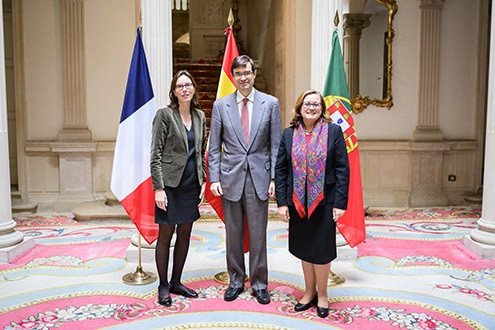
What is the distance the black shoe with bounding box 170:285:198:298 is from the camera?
4.09m

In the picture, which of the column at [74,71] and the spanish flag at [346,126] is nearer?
the spanish flag at [346,126]

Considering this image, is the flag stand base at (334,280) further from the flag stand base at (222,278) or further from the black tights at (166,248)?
the black tights at (166,248)

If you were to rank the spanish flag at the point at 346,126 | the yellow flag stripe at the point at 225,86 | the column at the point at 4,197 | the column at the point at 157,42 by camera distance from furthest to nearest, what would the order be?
1. the column at the point at 4,197
2. the column at the point at 157,42
3. the yellow flag stripe at the point at 225,86
4. the spanish flag at the point at 346,126

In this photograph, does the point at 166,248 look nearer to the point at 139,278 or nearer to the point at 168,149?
the point at 139,278

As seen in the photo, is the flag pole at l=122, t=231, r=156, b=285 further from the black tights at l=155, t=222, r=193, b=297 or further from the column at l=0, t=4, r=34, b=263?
the column at l=0, t=4, r=34, b=263

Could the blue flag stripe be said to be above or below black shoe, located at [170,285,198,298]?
above

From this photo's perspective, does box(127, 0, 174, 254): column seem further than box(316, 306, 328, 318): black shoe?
Yes

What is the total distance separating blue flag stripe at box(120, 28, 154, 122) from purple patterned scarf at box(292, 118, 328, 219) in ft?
4.98

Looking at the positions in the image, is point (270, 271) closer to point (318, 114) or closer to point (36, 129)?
point (318, 114)

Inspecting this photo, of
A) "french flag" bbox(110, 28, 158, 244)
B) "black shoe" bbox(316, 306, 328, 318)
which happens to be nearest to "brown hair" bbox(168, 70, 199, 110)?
"french flag" bbox(110, 28, 158, 244)

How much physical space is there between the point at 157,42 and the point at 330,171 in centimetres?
222

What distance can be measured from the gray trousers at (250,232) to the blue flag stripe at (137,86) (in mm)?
1161

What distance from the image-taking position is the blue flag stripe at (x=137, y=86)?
14.5 ft

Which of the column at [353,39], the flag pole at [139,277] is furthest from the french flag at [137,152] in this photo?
the column at [353,39]
